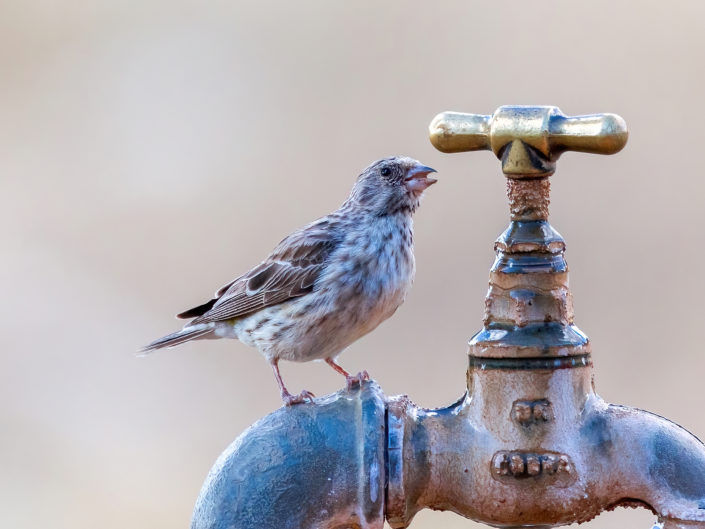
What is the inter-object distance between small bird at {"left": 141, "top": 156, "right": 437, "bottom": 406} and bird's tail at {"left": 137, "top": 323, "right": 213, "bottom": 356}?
0.16 ft

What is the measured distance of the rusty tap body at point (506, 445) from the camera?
253 centimetres

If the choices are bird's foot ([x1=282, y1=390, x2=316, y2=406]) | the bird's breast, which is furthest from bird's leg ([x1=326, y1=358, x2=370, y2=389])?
the bird's breast

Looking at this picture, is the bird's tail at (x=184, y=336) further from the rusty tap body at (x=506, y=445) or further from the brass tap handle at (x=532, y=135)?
the brass tap handle at (x=532, y=135)

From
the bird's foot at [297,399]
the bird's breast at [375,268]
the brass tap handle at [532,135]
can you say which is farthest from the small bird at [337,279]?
the brass tap handle at [532,135]

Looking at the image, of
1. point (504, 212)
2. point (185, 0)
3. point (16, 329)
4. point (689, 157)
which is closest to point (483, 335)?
point (504, 212)

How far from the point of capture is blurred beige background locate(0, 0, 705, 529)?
293 inches

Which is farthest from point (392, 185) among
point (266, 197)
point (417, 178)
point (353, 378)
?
point (266, 197)

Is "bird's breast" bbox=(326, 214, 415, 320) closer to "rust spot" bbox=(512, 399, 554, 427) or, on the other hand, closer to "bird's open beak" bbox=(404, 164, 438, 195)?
"bird's open beak" bbox=(404, 164, 438, 195)

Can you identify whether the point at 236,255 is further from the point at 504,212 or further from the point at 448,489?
the point at 448,489

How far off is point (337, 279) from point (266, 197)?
13.5 ft

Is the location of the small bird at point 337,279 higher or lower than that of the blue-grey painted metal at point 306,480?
higher

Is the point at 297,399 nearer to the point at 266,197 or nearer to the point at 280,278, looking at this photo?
the point at 280,278

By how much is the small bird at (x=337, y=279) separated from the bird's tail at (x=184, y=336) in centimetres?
5

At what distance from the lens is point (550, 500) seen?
2.56 meters
